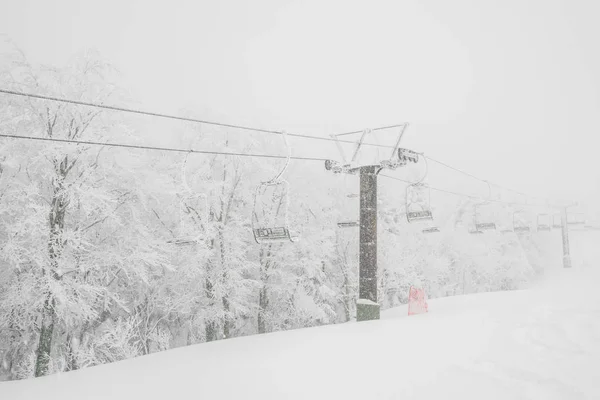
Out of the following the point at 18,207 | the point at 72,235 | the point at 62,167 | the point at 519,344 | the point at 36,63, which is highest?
the point at 36,63

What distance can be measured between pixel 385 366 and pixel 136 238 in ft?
37.1

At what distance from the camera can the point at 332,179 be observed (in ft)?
81.5

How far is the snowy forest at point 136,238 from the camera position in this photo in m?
11.6

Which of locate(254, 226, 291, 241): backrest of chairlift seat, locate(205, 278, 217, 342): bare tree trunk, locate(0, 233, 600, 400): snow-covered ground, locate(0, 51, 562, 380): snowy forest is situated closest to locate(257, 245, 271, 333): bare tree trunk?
locate(0, 51, 562, 380): snowy forest

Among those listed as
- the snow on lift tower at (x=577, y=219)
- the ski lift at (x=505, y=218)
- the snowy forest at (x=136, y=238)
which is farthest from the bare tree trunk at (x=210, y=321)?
the ski lift at (x=505, y=218)

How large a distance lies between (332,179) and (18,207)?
17.6 m

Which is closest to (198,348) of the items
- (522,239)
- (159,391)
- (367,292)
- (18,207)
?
(159,391)

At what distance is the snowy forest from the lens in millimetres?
11562

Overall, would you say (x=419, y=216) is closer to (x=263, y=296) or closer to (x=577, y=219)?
(x=263, y=296)

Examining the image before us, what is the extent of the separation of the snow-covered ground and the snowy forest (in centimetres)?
326

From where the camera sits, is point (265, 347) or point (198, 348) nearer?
point (265, 347)

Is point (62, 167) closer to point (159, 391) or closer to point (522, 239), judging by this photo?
point (159, 391)

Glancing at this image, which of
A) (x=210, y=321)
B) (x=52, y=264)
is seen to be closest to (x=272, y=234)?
(x=52, y=264)

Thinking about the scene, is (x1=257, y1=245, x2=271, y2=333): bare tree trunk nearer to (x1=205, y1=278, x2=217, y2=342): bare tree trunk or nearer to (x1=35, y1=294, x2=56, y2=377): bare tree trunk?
(x1=205, y1=278, x2=217, y2=342): bare tree trunk
